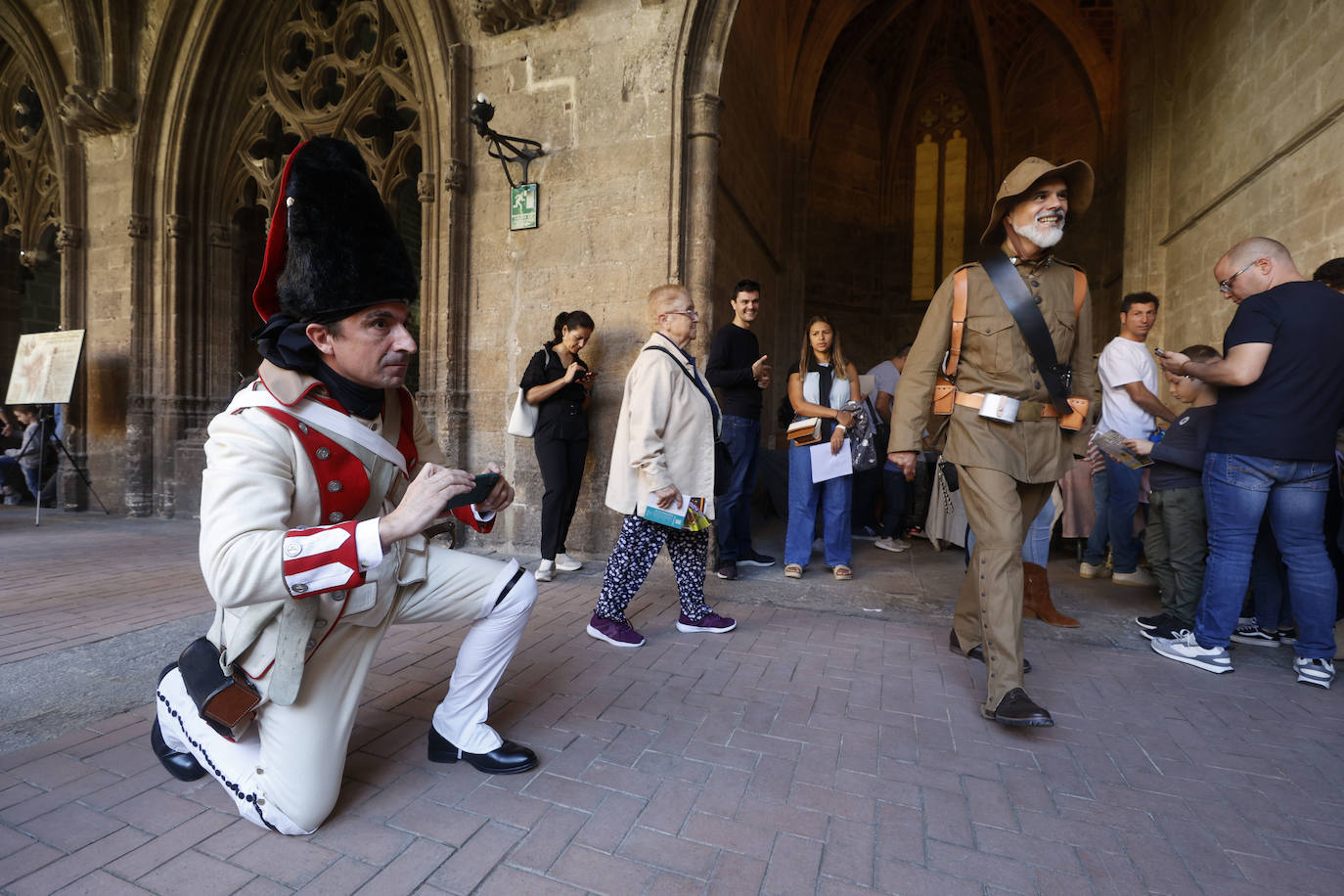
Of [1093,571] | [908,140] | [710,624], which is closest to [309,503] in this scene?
[710,624]

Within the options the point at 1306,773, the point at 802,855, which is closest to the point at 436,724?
the point at 802,855

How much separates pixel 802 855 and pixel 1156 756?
4.97 ft

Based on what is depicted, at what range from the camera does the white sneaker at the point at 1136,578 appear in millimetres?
5127

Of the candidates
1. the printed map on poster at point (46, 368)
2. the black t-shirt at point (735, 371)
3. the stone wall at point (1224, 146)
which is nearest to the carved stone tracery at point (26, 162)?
the printed map on poster at point (46, 368)

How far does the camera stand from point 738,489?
5324 millimetres

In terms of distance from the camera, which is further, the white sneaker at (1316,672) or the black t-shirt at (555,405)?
the black t-shirt at (555,405)

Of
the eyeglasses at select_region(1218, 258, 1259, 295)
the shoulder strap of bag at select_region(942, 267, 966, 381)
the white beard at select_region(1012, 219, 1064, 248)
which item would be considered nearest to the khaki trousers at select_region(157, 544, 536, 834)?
the shoulder strap of bag at select_region(942, 267, 966, 381)

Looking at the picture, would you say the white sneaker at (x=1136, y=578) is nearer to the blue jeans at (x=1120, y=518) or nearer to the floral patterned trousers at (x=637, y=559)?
the blue jeans at (x=1120, y=518)

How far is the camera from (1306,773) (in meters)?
2.32

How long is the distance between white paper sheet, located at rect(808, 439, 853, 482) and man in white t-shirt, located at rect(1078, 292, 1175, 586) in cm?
176

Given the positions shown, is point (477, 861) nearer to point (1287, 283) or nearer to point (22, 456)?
point (1287, 283)

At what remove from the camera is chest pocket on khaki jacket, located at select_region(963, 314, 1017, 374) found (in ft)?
9.62

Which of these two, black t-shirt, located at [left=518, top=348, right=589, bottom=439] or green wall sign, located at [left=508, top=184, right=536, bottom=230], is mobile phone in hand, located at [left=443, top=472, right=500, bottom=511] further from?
green wall sign, located at [left=508, top=184, right=536, bottom=230]

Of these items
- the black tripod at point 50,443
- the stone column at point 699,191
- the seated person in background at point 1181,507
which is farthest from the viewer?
the black tripod at point 50,443
